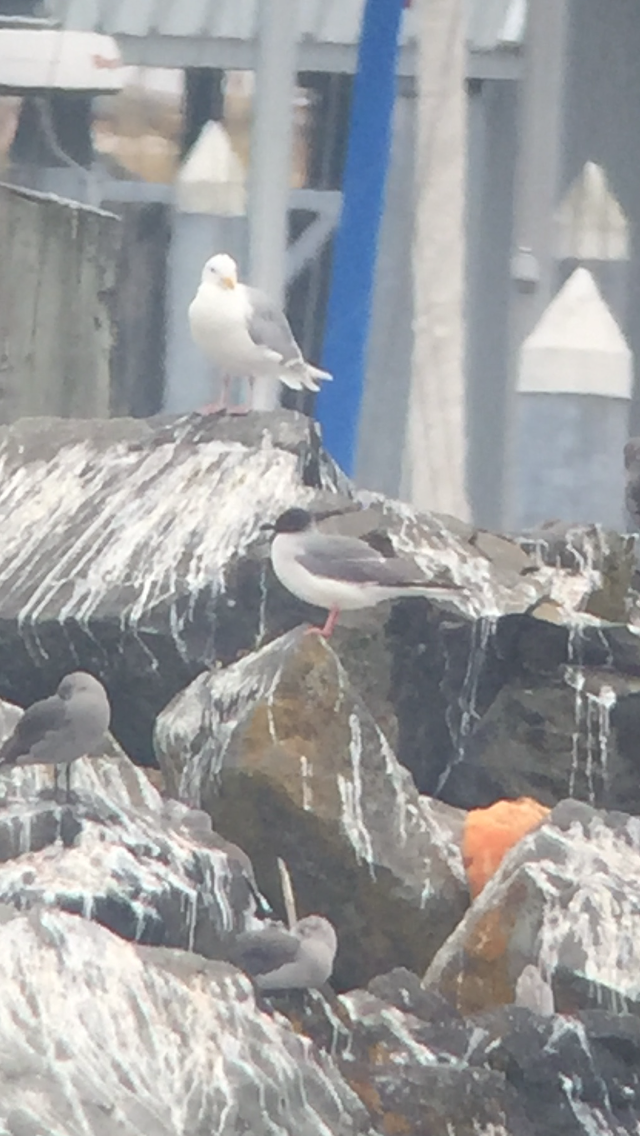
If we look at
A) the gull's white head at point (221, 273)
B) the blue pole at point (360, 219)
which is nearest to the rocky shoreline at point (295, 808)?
the gull's white head at point (221, 273)

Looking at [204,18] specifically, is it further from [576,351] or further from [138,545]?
[138,545]

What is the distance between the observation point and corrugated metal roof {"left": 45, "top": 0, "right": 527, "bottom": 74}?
12.5 meters

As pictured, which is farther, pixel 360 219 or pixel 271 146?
pixel 271 146

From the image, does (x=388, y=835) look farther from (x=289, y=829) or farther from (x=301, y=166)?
(x=301, y=166)

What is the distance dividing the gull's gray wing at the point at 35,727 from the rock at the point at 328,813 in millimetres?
539

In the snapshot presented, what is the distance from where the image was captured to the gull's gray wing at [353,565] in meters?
6.88

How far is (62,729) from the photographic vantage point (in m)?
6.16

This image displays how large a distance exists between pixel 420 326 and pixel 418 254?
0.30 meters

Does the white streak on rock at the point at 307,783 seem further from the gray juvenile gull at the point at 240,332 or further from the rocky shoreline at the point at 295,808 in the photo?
the gray juvenile gull at the point at 240,332

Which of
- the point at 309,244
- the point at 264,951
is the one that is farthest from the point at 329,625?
the point at 309,244

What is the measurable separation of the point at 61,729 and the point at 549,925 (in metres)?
1.30

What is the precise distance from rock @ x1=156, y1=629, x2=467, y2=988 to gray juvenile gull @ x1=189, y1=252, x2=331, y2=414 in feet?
5.75

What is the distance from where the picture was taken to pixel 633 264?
12.5 m

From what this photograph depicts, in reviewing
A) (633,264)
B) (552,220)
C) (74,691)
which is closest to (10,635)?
(74,691)
